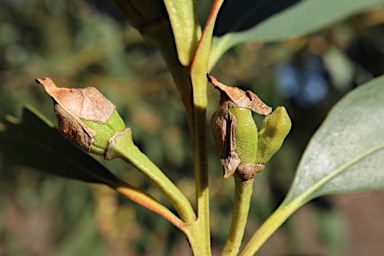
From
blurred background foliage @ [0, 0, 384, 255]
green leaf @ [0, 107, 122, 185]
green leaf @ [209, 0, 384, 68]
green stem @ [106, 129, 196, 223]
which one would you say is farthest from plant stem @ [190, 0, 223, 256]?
blurred background foliage @ [0, 0, 384, 255]

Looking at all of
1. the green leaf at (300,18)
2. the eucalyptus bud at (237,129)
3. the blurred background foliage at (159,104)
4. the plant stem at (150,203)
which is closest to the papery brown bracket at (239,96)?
the eucalyptus bud at (237,129)

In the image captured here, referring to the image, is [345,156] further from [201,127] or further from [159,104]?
[159,104]

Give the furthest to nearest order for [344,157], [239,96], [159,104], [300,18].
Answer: [159,104]
[300,18]
[344,157]
[239,96]

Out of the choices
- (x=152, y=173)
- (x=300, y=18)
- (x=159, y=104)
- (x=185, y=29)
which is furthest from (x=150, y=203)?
(x=159, y=104)

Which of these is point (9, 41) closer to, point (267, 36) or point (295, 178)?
point (267, 36)

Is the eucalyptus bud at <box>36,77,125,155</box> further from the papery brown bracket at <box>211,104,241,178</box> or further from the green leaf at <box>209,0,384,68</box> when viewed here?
the green leaf at <box>209,0,384,68</box>

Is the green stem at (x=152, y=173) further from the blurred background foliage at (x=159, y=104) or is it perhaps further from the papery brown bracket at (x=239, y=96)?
the blurred background foliage at (x=159, y=104)

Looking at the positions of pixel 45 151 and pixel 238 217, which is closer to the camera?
pixel 238 217

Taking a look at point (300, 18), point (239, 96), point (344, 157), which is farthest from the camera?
point (300, 18)
